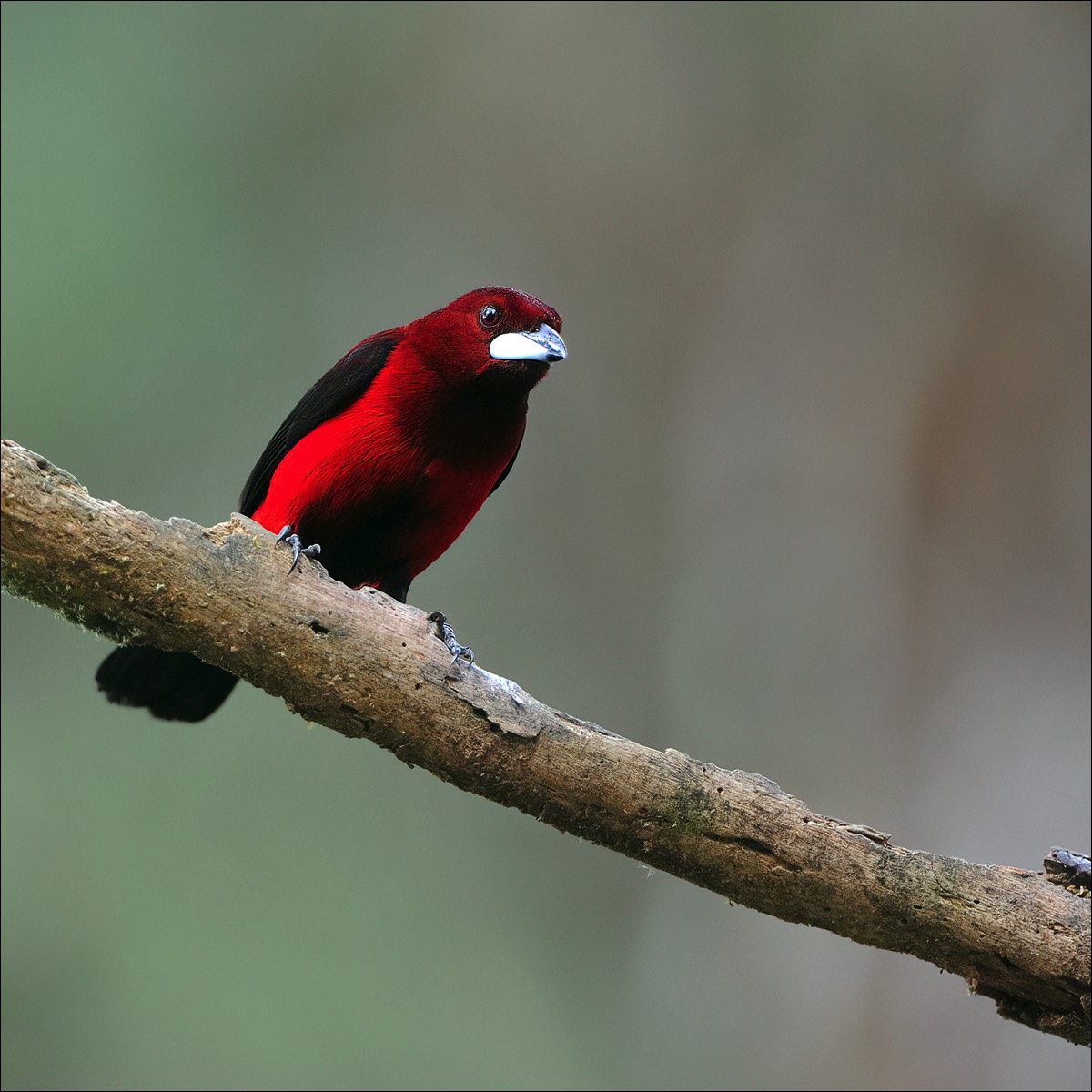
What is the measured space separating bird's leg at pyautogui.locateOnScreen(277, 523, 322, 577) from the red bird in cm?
6

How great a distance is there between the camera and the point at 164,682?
3.82 m

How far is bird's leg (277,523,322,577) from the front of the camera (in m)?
2.79

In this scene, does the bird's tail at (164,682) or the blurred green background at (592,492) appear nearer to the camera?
the bird's tail at (164,682)

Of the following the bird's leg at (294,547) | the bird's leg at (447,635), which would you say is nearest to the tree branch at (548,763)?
the bird's leg at (294,547)

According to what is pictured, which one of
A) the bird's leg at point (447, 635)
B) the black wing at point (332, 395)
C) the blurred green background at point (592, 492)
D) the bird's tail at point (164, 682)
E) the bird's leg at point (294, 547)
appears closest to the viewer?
the bird's leg at point (294, 547)

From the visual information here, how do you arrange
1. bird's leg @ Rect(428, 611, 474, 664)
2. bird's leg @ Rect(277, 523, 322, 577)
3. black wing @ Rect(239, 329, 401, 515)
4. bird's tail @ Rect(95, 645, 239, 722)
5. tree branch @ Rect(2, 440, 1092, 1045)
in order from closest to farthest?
tree branch @ Rect(2, 440, 1092, 1045) → bird's leg @ Rect(277, 523, 322, 577) → bird's leg @ Rect(428, 611, 474, 664) → bird's tail @ Rect(95, 645, 239, 722) → black wing @ Rect(239, 329, 401, 515)

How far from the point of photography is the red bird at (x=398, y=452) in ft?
12.6

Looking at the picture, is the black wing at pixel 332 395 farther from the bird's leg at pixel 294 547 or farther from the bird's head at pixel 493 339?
the bird's leg at pixel 294 547

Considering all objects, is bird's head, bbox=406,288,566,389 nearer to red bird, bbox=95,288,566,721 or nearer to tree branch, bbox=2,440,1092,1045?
red bird, bbox=95,288,566,721

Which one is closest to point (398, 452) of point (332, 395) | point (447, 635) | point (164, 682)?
point (332, 395)

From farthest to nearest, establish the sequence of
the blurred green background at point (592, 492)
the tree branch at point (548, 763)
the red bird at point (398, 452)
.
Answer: the blurred green background at point (592, 492) < the red bird at point (398, 452) < the tree branch at point (548, 763)

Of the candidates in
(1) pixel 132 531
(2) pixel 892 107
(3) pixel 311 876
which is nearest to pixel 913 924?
(1) pixel 132 531

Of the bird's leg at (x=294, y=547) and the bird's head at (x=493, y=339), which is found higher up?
the bird's head at (x=493, y=339)

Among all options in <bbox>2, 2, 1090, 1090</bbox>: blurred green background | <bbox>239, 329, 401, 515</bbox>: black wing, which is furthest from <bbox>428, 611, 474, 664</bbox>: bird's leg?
<bbox>2, 2, 1090, 1090</bbox>: blurred green background
